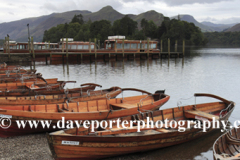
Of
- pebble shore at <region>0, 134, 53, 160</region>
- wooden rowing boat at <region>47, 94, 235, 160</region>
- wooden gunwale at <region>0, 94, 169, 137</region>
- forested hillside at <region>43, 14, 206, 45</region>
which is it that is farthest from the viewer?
forested hillside at <region>43, 14, 206, 45</region>

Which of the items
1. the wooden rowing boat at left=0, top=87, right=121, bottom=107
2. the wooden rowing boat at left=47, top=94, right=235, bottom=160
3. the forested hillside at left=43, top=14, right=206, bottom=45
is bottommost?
the wooden rowing boat at left=47, top=94, right=235, bottom=160

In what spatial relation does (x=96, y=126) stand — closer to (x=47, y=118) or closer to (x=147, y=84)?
(x=47, y=118)

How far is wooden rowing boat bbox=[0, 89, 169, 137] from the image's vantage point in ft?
35.2

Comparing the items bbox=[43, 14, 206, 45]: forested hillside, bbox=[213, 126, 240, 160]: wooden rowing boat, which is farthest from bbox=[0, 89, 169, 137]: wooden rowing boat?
bbox=[43, 14, 206, 45]: forested hillside

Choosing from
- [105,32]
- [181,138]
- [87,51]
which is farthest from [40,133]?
[105,32]

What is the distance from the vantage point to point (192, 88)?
24.8 m

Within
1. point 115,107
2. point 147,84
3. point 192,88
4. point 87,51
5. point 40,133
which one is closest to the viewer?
point 40,133

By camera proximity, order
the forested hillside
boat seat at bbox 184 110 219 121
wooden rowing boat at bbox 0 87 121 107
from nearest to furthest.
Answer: boat seat at bbox 184 110 219 121, wooden rowing boat at bbox 0 87 121 107, the forested hillside

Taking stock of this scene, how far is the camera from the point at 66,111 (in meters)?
12.2

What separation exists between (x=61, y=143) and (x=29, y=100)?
20.2 ft

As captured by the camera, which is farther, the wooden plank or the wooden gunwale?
the wooden plank

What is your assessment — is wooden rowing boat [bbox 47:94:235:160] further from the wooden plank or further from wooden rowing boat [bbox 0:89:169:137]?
wooden rowing boat [bbox 0:89:169:137]

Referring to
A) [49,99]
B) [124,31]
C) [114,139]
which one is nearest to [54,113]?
[49,99]

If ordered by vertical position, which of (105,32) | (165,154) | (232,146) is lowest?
(165,154)
